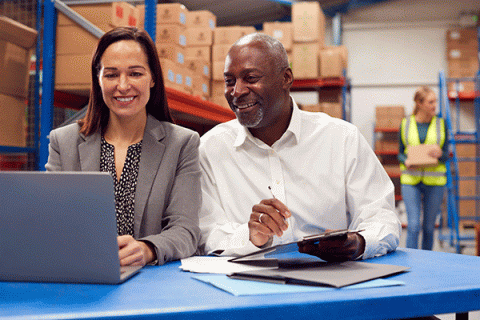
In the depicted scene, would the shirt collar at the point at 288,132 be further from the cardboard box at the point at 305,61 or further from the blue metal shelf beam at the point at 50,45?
the cardboard box at the point at 305,61

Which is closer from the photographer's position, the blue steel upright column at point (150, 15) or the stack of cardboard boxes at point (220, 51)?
the blue steel upright column at point (150, 15)

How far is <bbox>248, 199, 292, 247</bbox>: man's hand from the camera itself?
118 centimetres

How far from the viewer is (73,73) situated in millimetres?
3006

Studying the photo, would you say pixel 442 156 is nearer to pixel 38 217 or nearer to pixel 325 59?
pixel 325 59

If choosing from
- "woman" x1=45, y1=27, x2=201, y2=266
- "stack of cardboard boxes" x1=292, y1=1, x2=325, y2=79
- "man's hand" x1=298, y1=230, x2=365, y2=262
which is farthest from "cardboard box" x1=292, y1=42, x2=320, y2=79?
"man's hand" x1=298, y1=230, x2=365, y2=262

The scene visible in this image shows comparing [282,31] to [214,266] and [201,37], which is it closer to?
[201,37]

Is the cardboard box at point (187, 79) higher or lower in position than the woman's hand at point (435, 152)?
higher

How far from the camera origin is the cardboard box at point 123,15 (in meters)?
3.04

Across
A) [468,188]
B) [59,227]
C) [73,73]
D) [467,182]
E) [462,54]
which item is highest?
[462,54]

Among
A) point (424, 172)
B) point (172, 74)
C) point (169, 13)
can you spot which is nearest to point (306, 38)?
point (424, 172)

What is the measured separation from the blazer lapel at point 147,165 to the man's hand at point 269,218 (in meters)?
0.35

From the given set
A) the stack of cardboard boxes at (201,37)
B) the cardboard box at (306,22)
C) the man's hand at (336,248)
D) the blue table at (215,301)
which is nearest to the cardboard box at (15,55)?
the stack of cardboard boxes at (201,37)

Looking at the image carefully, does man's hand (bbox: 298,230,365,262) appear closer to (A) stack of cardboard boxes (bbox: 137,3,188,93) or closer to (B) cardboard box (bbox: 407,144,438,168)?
(A) stack of cardboard boxes (bbox: 137,3,188,93)

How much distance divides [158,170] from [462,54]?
343 inches
